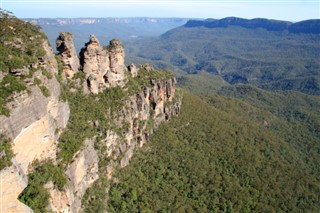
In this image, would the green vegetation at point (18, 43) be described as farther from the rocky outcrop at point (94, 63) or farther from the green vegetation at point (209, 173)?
the green vegetation at point (209, 173)

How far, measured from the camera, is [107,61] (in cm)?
5741

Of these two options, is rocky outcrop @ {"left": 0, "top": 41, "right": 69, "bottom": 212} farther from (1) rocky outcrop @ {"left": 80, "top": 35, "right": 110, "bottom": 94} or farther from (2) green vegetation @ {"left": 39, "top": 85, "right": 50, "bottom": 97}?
(1) rocky outcrop @ {"left": 80, "top": 35, "right": 110, "bottom": 94}

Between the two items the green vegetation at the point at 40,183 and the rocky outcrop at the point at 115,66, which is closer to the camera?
the green vegetation at the point at 40,183

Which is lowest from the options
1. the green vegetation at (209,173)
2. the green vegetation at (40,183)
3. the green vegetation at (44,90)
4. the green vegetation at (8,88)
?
the green vegetation at (209,173)

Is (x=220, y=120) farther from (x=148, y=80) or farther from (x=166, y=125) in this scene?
(x=148, y=80)

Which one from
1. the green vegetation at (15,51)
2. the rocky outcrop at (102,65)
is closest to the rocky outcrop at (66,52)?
the rocky outcrop at (102,65)

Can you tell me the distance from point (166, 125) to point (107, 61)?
708 inches

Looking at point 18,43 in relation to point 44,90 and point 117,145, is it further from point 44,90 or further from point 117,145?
point 117,145

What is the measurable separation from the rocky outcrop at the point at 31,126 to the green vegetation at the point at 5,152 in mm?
455

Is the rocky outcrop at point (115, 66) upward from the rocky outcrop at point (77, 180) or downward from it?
upward

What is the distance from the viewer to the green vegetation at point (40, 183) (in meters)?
31.6

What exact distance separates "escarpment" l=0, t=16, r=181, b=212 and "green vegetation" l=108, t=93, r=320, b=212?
3.29 metres

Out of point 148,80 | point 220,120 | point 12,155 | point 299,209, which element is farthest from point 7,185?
point 220,120

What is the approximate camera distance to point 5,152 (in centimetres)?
2820
